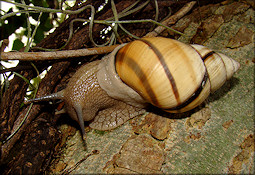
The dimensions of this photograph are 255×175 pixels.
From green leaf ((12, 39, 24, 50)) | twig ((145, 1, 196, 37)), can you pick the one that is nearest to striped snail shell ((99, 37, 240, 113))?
twig ((145, 1, 196, 37))

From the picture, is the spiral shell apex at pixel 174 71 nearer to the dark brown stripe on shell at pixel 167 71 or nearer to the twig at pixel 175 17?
the dark brown stripe on shell at pixel 167 71

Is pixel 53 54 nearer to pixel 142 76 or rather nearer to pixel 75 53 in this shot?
pixel 75 53

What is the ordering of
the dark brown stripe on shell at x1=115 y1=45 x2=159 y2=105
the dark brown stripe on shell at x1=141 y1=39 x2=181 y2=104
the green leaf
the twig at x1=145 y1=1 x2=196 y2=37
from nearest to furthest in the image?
the dark brown stripe on shell at x1=141 y1=39 x2=181 y2=104
the dark brown stripe on shell at x1=115 y1=45 x2=159 y2=105
the green leaf
the twig at x1=145 y1=1 x2=196 y2=37

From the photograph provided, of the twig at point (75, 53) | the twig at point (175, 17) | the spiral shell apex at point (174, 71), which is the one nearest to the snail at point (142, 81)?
the spiral shell apex at point (174, 71)

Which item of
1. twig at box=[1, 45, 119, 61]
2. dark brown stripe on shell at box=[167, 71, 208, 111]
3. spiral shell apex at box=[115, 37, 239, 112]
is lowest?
dark brown stripe on shell at box=[167, 71, 208, 111]

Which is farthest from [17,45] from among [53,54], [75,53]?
[75,53]

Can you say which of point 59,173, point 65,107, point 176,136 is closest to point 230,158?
point 176,136

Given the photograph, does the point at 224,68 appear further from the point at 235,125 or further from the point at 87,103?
the point at 87,103

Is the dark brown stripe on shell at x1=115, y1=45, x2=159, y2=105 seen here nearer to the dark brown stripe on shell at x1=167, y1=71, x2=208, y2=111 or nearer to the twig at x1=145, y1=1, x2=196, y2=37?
the dark brown stripe on shell at x1=167, y1=71, x2=208, y2=111

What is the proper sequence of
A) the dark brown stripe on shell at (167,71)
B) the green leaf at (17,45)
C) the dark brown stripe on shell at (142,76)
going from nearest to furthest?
1. the dark brown stripe on shell at (167,71)
2. the dark brown stripe on shell at (142,76)
3. the green leaf at (17,45)
